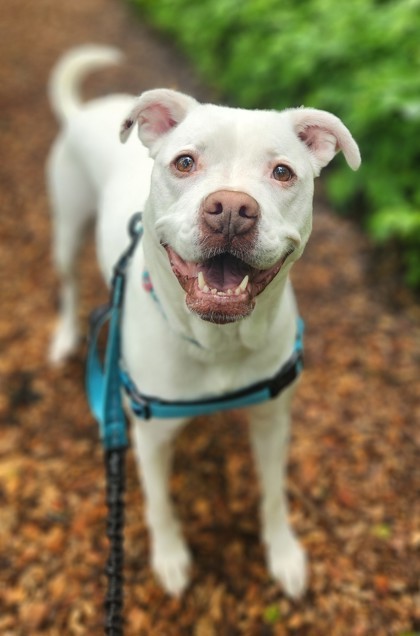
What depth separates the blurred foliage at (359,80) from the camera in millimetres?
3883

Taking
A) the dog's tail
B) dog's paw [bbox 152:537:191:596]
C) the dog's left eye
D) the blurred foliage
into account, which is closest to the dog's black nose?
the dog's left eye

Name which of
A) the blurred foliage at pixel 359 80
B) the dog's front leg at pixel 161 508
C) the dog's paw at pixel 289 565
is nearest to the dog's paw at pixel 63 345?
the dog's front leg at pixel 161 508

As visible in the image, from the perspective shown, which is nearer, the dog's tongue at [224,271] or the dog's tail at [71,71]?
the dog's tongue at [224,271]

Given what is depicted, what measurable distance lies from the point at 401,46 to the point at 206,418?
10.4 feet

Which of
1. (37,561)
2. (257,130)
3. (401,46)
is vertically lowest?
(37,561)

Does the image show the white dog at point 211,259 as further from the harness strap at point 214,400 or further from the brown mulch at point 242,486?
the brown mulch at point 242,486

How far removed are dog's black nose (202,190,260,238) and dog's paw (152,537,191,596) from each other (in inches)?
70.7

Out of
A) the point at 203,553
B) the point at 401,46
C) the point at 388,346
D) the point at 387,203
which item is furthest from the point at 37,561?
the point at 401,46

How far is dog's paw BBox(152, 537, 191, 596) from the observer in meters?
2.68

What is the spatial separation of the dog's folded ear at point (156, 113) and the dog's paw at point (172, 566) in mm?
1889

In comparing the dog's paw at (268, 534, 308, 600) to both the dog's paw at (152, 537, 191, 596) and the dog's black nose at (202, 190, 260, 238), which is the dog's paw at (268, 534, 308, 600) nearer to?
the dog's paw at (152, 537, 191, 596)

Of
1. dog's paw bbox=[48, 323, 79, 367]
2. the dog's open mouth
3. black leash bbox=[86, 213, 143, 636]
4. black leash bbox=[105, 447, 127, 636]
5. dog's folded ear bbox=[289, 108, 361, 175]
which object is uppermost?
dog's folded ear bbox=[289, 108, 361, 175]

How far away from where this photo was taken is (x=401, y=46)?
4.28 m

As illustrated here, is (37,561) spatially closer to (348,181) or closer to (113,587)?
(113,587)
